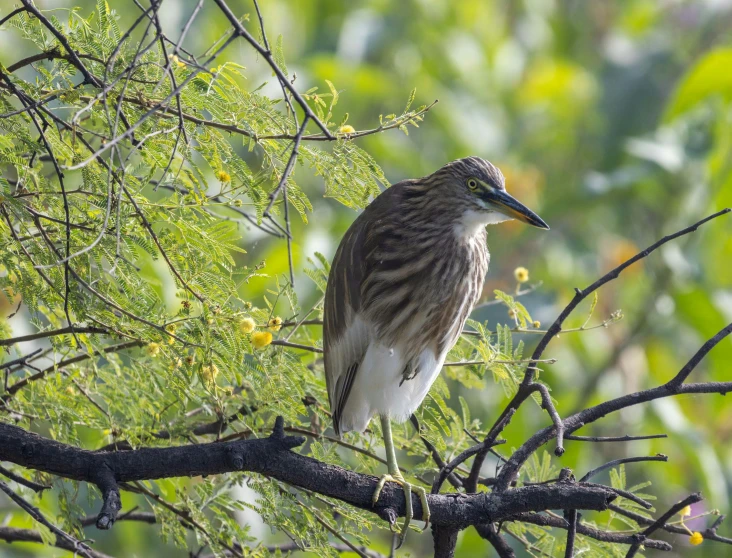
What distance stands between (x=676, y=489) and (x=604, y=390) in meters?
0.83

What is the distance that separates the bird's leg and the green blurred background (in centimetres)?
106

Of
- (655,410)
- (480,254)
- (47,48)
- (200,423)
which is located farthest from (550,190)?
(47,48)

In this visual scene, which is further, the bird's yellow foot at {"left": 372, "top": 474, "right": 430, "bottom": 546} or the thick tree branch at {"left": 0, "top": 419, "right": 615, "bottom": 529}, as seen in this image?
the bird's yellow foot at {"left": 372, "top": 474, "right": 430, "bottom": 546}

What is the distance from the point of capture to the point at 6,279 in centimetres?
203

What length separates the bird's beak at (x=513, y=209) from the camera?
7.89 ft

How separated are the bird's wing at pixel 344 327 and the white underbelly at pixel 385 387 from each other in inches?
1.2

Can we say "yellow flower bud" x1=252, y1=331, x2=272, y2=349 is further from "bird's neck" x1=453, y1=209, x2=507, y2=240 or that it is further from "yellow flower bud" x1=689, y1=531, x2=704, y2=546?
"yellow flower bud" x1=689, y1=531, x2=704, y2=546

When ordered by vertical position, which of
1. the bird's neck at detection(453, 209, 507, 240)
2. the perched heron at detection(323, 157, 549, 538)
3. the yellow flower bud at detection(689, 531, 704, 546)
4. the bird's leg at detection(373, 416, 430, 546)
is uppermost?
the bird's neck at detection(453, 209, 507, 240)

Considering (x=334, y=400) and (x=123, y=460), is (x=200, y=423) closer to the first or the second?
(x=334, y=400)

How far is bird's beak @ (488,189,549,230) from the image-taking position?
2406 millimetres

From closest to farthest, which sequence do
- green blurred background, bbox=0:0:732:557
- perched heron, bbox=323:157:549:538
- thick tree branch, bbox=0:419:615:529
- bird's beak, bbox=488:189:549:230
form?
thick tree branch, bbox=0:419:615:529
bird's beak, bbox=488:189:549:230
perched heron, bbox=323:157:549:538
green blurred background, bbox=0:0:732:557

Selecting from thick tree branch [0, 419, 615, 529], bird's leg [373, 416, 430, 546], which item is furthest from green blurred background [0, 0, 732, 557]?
thick tree branch [0, 419, 615, 529]

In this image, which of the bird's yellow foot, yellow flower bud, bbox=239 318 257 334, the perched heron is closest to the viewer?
yellow flower bud, bbox=239 318 257 334

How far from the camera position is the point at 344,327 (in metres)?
2.58
